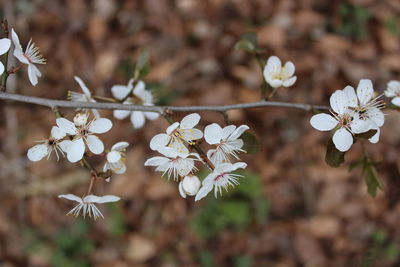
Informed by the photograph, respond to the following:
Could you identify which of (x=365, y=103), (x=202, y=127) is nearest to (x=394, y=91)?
(x=365, y=103)

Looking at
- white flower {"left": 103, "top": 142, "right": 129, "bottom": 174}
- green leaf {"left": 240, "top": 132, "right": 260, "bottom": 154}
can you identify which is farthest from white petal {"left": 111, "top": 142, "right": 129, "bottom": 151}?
green leaf {"left": 240, "top": 132, "right": 260, "bottom": 154}

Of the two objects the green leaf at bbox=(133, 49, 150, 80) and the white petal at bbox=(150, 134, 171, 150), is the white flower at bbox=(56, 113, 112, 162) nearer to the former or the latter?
the white petal at bbox=(150, 134, 171, 150)

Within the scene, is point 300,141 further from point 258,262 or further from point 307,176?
point 258,262

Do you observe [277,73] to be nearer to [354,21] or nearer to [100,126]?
[100,126]

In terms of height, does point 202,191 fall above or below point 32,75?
below

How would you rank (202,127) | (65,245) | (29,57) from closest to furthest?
(29,57)
(65,245)
(202,127)

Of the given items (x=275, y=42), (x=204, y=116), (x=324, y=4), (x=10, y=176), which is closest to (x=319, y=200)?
(x=204, y=116)

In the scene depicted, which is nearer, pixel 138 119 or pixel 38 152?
pixel 38 152

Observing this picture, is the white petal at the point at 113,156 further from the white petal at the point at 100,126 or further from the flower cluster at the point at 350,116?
the flower cluster at the point at 350,116
